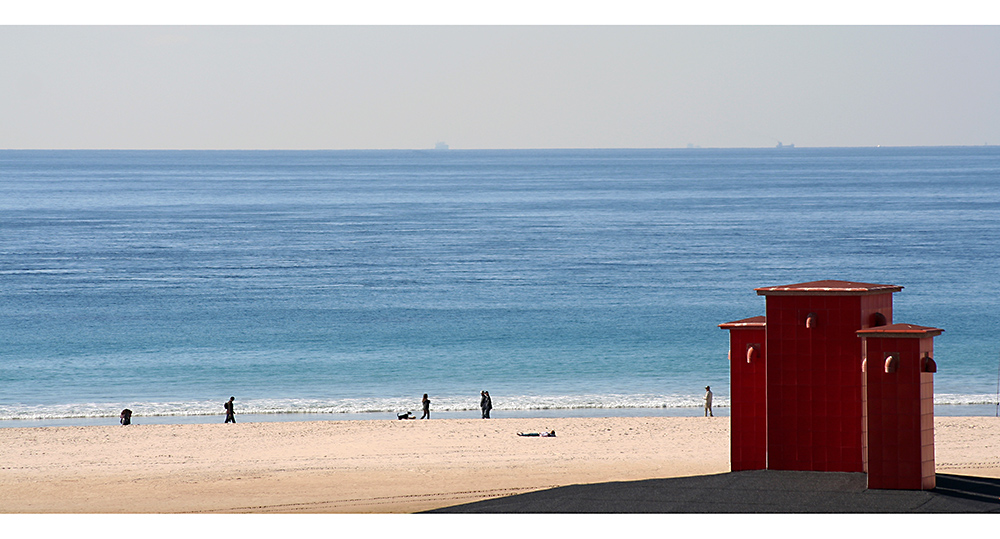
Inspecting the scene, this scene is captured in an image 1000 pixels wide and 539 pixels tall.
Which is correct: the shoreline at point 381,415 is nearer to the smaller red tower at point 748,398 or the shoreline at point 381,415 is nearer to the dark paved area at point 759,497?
the smaller red tower at point 748,398

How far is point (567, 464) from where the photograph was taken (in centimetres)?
2092

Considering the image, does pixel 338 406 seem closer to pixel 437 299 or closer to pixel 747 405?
pixel 747 405

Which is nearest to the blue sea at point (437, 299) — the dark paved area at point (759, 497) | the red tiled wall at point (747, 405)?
the red tiled wall at point (747, 405)

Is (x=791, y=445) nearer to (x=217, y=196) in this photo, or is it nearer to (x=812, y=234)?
(x=812, y=234)

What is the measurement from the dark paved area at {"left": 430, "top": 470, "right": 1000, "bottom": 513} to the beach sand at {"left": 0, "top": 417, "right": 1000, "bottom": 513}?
2.25 metres

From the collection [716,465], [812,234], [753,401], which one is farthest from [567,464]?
[812,234]

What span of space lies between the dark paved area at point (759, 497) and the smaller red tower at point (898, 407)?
0.24 metres

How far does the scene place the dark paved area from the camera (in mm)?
12461

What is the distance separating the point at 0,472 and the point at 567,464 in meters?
10.8

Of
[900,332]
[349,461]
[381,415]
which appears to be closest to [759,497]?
[900,332]

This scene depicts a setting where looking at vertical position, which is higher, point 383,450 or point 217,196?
point 217,196

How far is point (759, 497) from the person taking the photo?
1298cm

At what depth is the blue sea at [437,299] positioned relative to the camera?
37.2 m

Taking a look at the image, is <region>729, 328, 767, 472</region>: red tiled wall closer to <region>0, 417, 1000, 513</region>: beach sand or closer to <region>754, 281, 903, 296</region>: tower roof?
<region>754, 281, 903, 296</region>: tower roof
